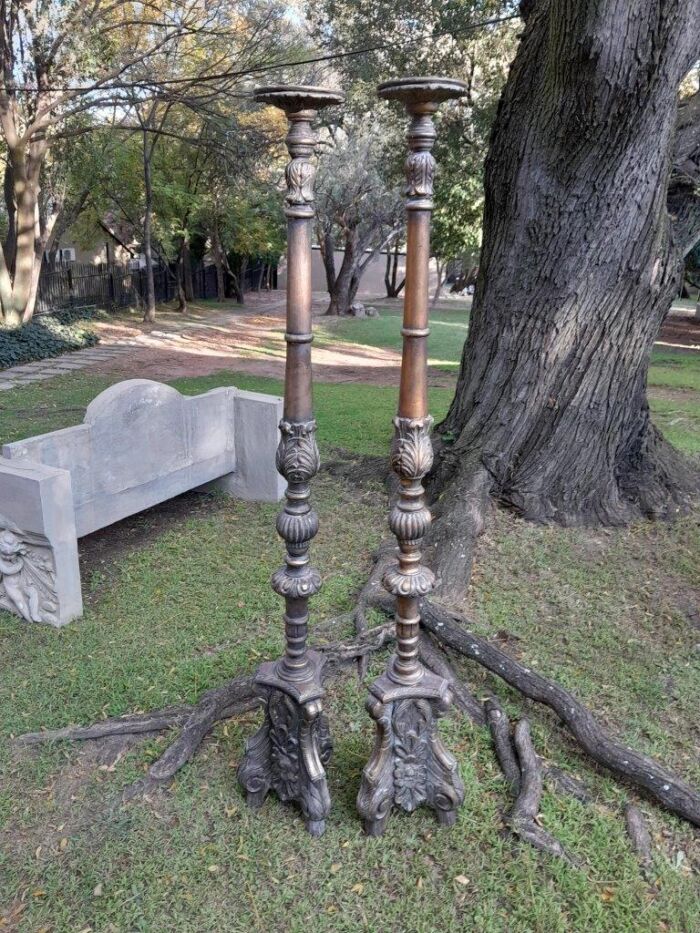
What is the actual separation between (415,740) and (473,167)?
11984 mm

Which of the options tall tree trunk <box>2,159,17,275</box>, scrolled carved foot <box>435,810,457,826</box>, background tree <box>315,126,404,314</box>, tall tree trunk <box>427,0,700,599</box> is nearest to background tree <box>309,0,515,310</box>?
tall tree trunk <box>427,0,700,599</box>

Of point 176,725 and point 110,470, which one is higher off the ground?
point 110,470

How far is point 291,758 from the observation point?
9.24ft

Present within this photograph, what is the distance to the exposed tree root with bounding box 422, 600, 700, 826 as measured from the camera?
297 centimetres

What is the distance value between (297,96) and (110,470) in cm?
323

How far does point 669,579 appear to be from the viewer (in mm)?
4770

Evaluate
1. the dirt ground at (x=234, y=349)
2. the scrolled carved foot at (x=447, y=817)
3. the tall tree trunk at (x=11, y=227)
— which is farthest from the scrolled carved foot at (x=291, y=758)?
the tall tree trunk at (x=11, y=227)

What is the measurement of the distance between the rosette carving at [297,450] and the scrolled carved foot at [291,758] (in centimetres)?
82

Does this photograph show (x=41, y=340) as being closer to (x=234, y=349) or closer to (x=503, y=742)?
(x=234, y=349)

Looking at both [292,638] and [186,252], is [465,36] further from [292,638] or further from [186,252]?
[186,252]

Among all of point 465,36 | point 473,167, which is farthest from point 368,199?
point 465,36

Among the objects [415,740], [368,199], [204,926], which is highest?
[368,199]

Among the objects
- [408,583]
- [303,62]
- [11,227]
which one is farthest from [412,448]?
[11,227]

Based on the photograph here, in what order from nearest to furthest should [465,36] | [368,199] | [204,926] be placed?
[204,926], [465,36], [368,199]
